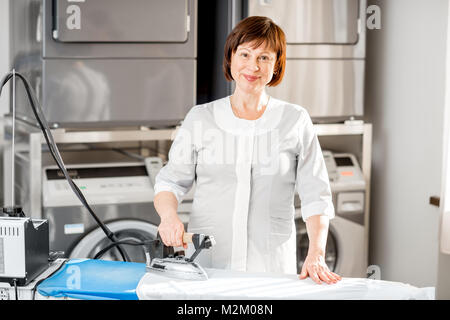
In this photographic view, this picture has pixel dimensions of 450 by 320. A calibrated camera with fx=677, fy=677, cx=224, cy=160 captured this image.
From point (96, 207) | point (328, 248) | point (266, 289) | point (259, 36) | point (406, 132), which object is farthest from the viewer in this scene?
point (328, 248)

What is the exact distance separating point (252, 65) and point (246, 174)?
0.29 metres

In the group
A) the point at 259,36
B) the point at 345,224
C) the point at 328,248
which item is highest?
the point at 259,36

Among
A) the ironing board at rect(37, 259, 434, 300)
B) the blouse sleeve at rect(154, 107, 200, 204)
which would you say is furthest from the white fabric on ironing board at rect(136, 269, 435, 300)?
the blouse sleeve at rect(154, 107, 200, 204)

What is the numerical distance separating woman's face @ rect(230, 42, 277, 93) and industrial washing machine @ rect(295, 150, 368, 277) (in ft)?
4.03

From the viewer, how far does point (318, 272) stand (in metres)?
1.48

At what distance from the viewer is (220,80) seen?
284 centimetres

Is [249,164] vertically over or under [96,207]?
over

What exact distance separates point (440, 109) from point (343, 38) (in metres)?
0.51

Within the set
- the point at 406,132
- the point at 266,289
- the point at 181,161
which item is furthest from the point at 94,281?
the point at 406,132

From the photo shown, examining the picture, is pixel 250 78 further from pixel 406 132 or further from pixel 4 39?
pixel 4 39

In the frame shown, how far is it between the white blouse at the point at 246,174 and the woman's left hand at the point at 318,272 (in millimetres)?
228

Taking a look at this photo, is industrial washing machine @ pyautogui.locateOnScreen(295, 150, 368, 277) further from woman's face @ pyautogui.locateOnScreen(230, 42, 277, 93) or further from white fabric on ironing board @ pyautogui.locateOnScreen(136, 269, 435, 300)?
white fabric on ironing board @ pyautogui.locateOnScreen(136, 269, 435, 300)

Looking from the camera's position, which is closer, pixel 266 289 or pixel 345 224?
pixel 266 289
